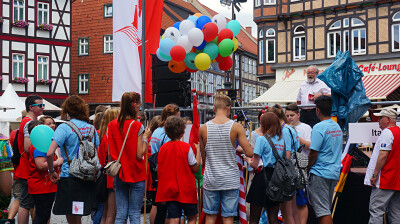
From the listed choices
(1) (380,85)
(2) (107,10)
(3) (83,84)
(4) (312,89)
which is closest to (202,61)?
(4) (312,89)

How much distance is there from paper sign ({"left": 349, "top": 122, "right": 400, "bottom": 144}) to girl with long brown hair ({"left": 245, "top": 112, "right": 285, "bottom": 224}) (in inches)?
47.5

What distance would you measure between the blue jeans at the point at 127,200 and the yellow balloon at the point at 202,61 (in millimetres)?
3975

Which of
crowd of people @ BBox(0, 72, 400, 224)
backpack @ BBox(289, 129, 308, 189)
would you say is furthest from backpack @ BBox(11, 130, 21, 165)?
backpack @ BBox(289, 129, 308, 189)

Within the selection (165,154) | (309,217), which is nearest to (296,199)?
(309,217)

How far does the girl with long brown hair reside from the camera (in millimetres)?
6805

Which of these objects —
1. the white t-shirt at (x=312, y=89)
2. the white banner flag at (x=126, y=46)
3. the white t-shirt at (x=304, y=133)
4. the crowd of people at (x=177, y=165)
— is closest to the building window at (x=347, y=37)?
the white banner flag at (x=126, y=46)

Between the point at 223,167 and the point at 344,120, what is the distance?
2537 millimetres

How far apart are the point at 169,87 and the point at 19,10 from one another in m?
25.3

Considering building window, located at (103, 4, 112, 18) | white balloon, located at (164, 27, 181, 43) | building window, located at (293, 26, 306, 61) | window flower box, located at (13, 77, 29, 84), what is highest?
building window, located at (103, 4, 112, 18)

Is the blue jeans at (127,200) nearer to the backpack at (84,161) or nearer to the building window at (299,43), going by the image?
the backpack at (84,161)

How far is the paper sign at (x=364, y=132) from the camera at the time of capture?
7.44m

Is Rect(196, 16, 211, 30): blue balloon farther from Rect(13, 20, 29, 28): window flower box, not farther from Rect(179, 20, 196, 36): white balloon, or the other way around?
Rect(13, 20, 29, 28): window flower box

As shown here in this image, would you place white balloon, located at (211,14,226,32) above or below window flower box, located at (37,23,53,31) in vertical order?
below

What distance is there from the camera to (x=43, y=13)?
35188 millimetres
